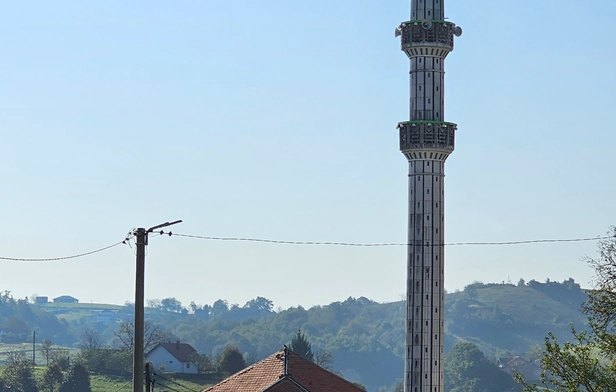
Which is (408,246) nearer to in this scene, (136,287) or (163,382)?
(136,287)

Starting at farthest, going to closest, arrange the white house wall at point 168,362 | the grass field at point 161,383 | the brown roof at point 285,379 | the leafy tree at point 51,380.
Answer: the white house wall at point 168,362 < the leafy tree at point 51,380 < the grass field at point 161,383 < the brown roof at point 285,379

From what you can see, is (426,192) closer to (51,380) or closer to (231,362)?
(231,362)

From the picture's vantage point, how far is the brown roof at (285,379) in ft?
261

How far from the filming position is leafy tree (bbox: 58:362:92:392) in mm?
168875

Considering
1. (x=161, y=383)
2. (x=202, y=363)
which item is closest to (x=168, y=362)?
(x=202, y=363)

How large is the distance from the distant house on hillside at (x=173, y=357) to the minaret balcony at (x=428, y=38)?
9629 cm

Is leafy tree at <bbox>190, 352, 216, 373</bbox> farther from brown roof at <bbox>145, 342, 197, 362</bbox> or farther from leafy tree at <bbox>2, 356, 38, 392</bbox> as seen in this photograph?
leafy tree at <bbox>2, 356, 38, 392</bbox>

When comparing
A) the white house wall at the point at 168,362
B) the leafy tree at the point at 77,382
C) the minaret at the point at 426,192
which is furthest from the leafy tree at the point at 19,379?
the minaret at the point at 426,192

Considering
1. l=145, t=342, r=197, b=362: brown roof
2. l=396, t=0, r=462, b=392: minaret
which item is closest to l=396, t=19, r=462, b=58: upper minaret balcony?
l=396, t=0, r=462, b=392: minaret

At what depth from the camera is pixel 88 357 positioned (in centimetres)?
18138

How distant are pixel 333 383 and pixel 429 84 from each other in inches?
910

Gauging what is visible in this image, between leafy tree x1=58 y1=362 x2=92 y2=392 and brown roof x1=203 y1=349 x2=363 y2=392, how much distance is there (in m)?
88.5

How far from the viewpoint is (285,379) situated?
79.7 meters

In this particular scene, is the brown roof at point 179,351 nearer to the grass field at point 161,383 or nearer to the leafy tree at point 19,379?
the grass field at point 161,383
